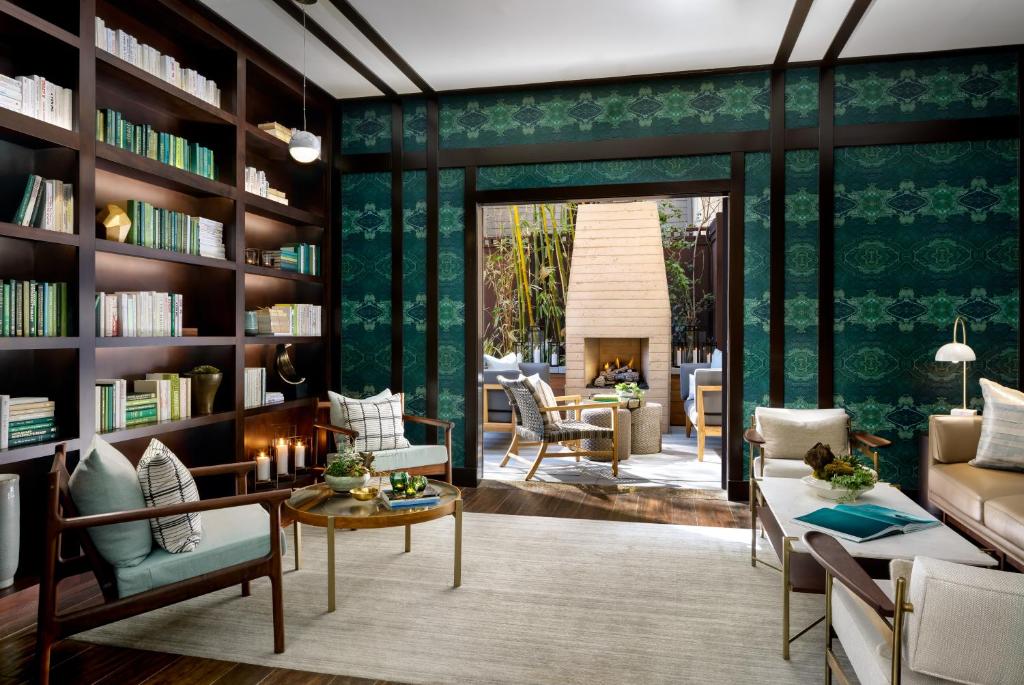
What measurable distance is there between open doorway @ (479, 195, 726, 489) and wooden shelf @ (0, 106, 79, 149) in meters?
3.16

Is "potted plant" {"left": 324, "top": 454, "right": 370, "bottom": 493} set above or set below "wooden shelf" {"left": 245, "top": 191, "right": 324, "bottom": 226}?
below

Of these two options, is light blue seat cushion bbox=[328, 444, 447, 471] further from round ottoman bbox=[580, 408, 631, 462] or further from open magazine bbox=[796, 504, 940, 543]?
open magazine bbox=[796, 504, 940, 543]

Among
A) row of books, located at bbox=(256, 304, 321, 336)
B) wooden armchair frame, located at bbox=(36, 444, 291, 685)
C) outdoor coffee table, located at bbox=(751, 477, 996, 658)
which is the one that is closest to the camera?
wooden armchair frame, located at bbox=(36, 444, 291, 685)

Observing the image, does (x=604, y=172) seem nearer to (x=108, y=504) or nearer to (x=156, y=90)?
(x=156, y=90)

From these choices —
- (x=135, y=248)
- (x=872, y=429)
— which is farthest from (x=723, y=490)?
(x=135, y=248)

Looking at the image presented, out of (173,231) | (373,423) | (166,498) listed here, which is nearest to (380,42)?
(173,231)

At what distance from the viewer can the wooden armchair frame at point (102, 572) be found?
2.23 meters

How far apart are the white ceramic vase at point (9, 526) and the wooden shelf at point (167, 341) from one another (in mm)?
782

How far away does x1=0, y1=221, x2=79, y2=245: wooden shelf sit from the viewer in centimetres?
294

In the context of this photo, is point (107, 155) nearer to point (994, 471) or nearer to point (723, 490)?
point (723, 490)

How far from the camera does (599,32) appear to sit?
450 centimetres

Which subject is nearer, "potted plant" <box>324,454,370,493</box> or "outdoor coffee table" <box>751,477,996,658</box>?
"outdoor coffee table" <box>751,477,996,658</box>

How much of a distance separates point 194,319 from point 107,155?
1406 millimetres

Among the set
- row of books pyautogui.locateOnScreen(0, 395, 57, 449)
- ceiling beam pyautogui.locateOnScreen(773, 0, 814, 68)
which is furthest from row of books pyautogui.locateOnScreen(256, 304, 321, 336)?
ceiling beam pyautogui.locateOnScreen(773, 0, 814, 68)
